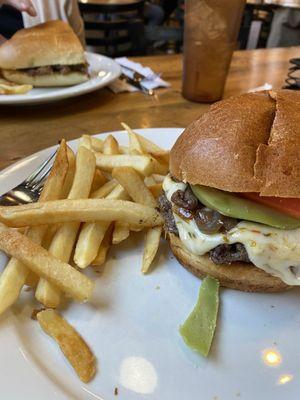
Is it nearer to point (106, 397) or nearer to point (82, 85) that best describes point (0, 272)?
point (106, 397)

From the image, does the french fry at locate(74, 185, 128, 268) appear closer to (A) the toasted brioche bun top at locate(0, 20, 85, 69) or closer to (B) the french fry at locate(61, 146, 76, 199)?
(B) the french fry at locate(61, 146, 76, 199)

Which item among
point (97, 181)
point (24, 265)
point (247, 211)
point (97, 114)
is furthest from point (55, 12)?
point (247, 211)

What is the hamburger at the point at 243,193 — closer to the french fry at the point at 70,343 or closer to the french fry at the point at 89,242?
the french fry at the point at 89,242

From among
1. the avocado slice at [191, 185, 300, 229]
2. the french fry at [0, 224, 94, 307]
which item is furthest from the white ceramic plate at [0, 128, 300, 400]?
the avocado slice at [191, 185, 300, 229]

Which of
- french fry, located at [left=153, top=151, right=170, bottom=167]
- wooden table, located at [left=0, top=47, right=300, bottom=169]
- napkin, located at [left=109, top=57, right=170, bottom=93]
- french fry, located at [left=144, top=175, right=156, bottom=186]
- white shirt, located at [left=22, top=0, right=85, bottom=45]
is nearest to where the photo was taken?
french fry, located at [left=153, top=151, right=170, bottom=167]

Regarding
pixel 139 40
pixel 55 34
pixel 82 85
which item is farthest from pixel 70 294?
pixel 139 40

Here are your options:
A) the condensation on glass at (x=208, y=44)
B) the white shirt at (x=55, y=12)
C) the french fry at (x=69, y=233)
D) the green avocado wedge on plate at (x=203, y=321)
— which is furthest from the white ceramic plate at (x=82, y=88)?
the green avocado wedge on plate at (x=203, y=321)
